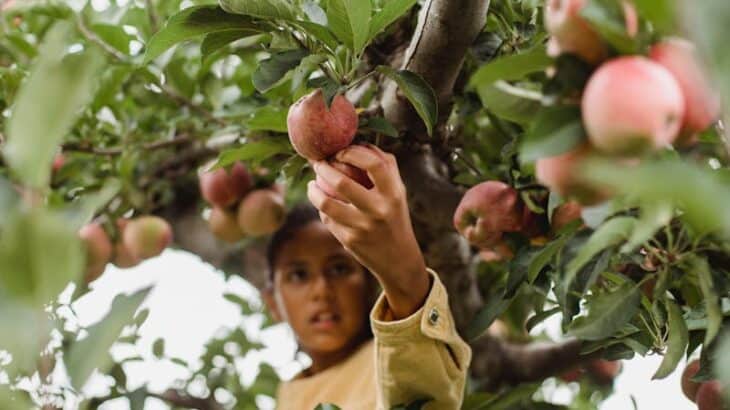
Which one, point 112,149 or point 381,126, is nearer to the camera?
point 381,126

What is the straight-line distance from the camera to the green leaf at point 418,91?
0.92 meters

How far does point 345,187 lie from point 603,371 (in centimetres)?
117

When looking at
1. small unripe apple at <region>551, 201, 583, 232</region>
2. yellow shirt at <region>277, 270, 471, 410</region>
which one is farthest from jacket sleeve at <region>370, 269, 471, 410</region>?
small unripe apple at <region>551, 201, 583, 232</region>

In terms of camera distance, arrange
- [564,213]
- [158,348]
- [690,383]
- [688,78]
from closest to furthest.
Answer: [688,78] → [564,213] → [690,383] → [158,348]

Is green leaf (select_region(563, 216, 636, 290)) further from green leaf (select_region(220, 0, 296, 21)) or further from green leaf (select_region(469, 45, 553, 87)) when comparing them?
green leaf (select_region(220, 0, 296, 21))

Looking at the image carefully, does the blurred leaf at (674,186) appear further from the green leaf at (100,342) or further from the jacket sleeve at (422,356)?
the jacket sleeve at (422,356)

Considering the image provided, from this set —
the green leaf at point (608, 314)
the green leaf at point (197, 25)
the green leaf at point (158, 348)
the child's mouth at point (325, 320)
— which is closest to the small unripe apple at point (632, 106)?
the green leaf at point (608, 314)

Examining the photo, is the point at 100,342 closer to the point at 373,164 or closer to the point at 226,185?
the point at 373,164

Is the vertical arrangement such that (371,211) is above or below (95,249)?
above

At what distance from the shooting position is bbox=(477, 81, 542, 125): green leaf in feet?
2.17

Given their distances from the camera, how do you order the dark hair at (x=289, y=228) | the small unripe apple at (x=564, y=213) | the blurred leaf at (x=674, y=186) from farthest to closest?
the dark hair at (x=289, y=228)
the small unripe apple at (x=564, y=213)
the blurred leaf at (x=674, y=186)

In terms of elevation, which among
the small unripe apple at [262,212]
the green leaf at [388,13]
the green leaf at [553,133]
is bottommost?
the small unripe apple at [262,212]

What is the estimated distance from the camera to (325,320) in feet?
5.38

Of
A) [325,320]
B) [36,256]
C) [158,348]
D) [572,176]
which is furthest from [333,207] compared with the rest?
[158,348]
